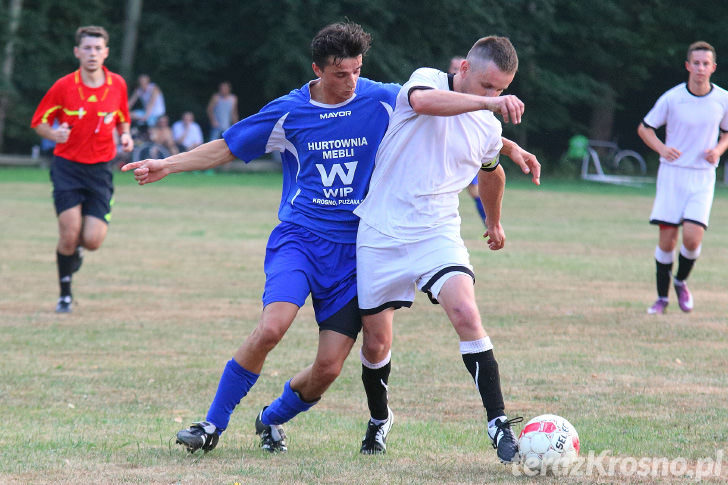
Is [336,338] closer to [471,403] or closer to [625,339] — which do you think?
[471,403]

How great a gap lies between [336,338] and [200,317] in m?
4.42

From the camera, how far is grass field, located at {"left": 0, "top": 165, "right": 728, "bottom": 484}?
4922 mm

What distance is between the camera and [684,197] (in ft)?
33.1

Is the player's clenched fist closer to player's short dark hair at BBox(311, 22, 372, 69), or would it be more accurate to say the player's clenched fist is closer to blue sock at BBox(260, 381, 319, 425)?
Result: player's short dark hair at BBox(311, 22, 372, 69)

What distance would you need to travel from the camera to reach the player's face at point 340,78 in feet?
16.7

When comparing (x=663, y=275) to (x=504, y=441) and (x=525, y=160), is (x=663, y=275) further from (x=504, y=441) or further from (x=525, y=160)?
(x=504, y=441)

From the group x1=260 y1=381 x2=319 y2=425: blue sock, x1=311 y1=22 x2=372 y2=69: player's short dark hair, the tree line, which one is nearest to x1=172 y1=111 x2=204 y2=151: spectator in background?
the tree line

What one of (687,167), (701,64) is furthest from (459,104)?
(687,167)

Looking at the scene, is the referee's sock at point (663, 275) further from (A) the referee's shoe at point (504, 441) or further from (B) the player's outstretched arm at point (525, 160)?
(A) the referee's shoe at point (504, 441)

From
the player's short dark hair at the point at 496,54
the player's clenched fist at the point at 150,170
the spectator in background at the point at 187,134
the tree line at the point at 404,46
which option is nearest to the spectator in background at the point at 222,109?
the spectator in background at the point at 187,134

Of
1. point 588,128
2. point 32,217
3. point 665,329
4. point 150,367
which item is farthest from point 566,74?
point 150,367

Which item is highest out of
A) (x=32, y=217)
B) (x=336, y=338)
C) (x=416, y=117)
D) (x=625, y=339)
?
(x=416, y=117)

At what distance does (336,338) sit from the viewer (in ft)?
17.0

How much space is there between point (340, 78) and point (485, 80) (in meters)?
0.65
